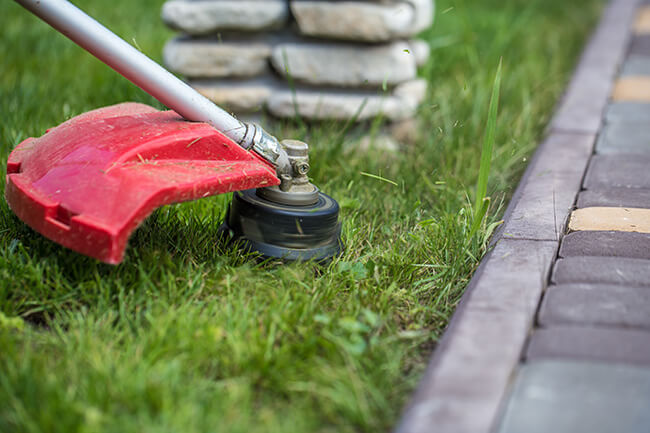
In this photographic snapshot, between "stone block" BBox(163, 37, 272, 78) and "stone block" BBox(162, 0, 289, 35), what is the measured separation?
6cm

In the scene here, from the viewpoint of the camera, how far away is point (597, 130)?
264cm

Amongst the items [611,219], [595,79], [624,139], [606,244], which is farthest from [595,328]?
[595,79]

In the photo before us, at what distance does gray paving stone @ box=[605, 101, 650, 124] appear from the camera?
9.00ft

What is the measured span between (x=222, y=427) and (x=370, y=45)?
1754 mm

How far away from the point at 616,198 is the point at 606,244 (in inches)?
14.8

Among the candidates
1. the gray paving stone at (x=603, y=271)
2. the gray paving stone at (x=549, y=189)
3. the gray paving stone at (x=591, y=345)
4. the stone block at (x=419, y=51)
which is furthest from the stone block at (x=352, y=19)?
the gray paving stone at (x=591, y=345)

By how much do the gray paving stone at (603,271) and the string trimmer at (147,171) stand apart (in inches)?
21.6

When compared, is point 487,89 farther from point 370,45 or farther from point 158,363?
point 158,363

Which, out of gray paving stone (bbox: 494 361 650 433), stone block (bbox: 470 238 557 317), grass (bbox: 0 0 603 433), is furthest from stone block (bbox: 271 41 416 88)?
gray paving stone (bbox: 494 361 650 433)

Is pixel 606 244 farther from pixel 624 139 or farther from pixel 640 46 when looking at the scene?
pixel 640 46

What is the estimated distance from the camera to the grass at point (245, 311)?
117 cm

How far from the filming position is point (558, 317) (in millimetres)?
1374

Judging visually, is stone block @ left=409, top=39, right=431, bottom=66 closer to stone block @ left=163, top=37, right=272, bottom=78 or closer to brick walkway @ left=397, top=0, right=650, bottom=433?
stone block @ left=163, top=37, right=272, bottom=78

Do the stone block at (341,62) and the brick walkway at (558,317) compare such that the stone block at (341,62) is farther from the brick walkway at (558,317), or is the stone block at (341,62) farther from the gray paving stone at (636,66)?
the gray paving stone at (636,66)
